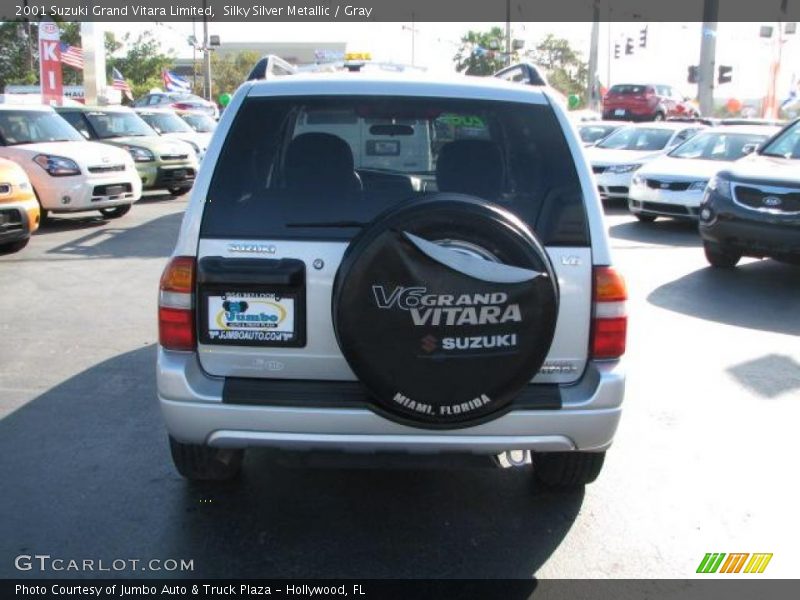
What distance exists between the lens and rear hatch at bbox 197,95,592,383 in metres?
3.21

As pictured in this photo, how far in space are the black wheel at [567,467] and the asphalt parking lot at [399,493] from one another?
0.36 feet

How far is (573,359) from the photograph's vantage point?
3.31m

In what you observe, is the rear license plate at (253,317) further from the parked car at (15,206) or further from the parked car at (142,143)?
the parked car at (142,143)

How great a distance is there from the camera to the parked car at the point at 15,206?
9.26m

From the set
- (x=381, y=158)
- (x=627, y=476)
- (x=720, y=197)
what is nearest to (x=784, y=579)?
(x=627, y=476)

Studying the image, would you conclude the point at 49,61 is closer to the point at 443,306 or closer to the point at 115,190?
the point at 115,190

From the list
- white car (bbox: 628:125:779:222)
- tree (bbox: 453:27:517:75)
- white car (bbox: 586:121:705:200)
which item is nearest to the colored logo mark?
white car (bbox: 628:125:779:222)

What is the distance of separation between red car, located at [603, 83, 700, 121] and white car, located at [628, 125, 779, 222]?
17.3 metres

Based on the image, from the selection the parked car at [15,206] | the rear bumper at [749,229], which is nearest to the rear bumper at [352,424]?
the rear bumper at [749,229]

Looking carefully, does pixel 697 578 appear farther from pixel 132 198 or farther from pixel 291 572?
pixel 132 198

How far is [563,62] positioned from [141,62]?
32035mm

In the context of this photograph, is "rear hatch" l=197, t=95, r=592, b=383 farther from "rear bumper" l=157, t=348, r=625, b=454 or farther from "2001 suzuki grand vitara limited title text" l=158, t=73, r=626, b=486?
"rear bumper" l=157, t=348, r=625, b=454

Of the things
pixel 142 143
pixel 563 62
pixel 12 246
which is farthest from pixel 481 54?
pixel 12 246

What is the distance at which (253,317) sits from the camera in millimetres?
3236
